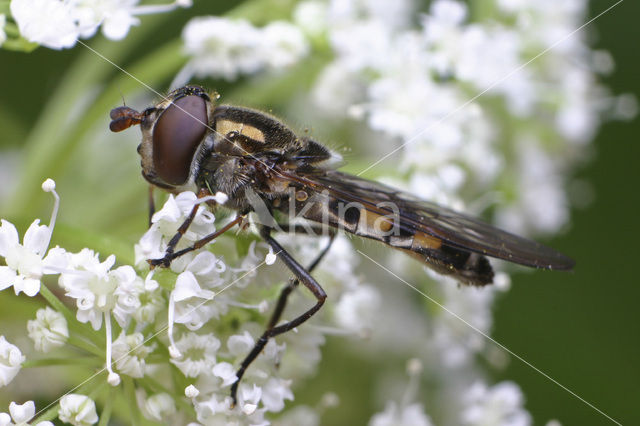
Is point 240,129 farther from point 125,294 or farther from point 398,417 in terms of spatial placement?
point 398,417

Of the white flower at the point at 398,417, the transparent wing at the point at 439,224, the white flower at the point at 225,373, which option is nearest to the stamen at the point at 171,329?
the white flower at the point at 225,373

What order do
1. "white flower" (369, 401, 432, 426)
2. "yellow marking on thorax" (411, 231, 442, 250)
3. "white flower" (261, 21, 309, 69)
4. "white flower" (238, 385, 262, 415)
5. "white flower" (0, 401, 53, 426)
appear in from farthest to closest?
1. "white flower" (261, 21, 309, 69)
2. "white flower" (369, 401, 432, 426)
3. "yellow marking on thorax" (411, 231, 442, 250)
4. "white flower" (238, 385, 262, 415)
5. "white flower" (0, 401, 53, 426)

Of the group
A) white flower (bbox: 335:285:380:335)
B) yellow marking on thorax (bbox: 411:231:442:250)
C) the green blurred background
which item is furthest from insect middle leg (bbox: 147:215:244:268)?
the green blurred background

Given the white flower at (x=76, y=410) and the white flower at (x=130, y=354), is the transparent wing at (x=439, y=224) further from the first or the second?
the white flower at (x=76, y=410)

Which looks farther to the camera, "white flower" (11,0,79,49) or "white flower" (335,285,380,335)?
"white flower" (335,285,380,335)

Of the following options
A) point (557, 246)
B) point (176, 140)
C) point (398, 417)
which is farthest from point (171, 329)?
point (557, 246)

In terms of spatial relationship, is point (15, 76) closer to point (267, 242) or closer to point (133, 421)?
point (267, 242)

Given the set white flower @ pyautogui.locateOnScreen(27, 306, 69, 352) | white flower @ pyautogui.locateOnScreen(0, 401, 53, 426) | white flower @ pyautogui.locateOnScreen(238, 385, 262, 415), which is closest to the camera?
white flower @ pyautogui.locateOnScreen(0, 401, 53, 426)

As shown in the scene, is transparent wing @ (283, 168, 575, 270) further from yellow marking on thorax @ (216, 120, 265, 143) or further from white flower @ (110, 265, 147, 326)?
white flower @ (110, 265, 147, 326)
